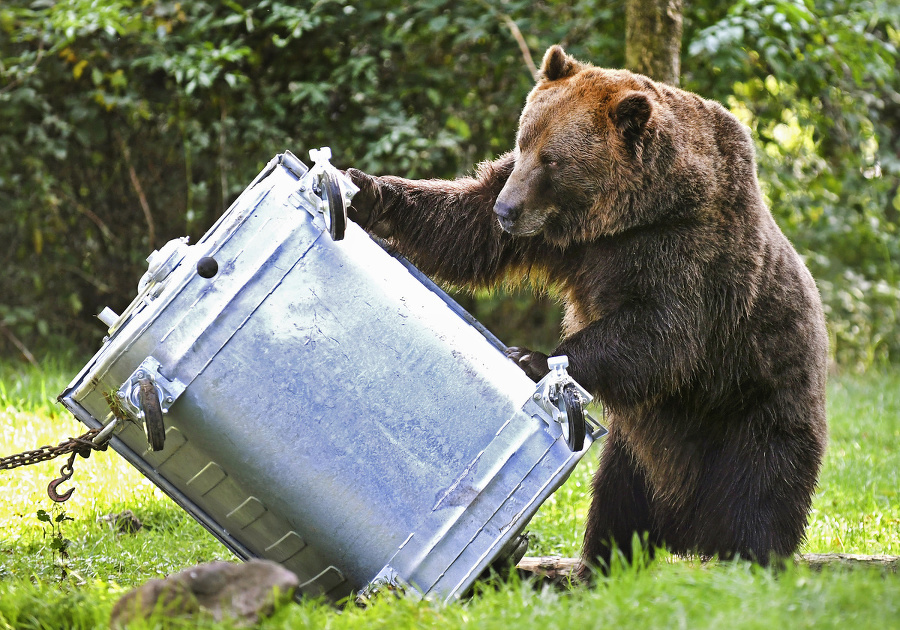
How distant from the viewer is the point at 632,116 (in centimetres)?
326

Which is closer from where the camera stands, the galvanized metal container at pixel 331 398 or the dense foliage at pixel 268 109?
the galvanized metal container at pixel 331 398

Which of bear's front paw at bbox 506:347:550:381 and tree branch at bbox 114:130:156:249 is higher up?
tree branch at bbox 114:130:156:249

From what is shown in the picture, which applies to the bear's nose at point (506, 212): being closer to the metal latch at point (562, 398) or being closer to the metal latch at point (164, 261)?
the metal latch at point (562, 398)

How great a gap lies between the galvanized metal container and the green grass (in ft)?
0.81

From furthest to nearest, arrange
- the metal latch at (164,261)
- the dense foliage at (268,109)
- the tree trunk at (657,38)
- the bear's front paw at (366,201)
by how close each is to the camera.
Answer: the dense foliage at (268,109)
the tree trunk at (657,38)
the bear's front paw at (366,201)
the metal latch at (164,261)

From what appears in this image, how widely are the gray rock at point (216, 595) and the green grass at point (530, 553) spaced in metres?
0.07

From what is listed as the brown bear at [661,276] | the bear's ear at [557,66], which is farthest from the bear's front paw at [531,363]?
the bear's ear at [557,66]

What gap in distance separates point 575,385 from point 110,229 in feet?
19.8

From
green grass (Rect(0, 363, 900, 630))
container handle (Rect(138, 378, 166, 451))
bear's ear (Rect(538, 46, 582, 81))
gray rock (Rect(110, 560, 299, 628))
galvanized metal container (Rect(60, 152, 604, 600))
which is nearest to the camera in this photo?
green grass (Rect(0, 363, 900, 630))

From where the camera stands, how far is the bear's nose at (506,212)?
130 inches

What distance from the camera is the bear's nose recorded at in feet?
10.8

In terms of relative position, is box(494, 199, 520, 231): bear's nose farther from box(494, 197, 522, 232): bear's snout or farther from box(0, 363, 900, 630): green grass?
→ box(0, 363, 900, 630): green grass

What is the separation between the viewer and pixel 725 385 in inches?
138

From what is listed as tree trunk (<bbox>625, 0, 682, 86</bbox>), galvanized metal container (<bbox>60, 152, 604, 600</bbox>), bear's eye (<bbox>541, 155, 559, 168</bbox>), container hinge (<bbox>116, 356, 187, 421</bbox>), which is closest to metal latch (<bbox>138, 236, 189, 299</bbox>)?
galvanized metal container (<bbox>60, 152, 604, 600</bbox>)
